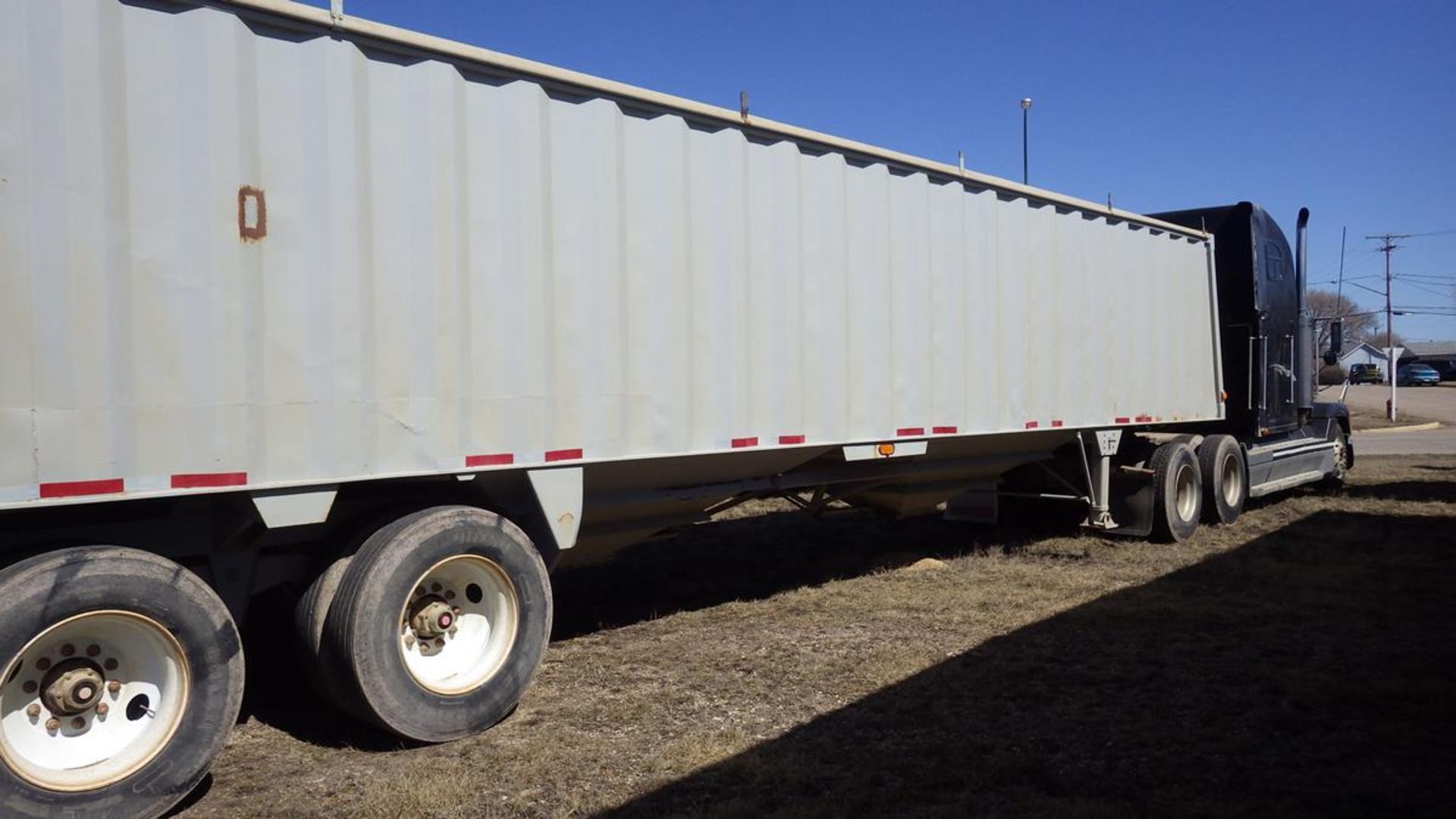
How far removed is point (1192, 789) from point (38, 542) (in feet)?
15.9

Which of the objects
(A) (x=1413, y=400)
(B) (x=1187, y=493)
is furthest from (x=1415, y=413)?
(B) (x=1187, y=493)

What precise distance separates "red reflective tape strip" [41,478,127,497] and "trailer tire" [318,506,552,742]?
110 cm

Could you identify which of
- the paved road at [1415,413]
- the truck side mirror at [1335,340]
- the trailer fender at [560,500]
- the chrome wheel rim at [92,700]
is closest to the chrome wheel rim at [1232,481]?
the truck side mirror at [1335,340]

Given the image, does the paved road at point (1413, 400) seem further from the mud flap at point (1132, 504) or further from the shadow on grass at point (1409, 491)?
the mud flap at point (1132, 504)

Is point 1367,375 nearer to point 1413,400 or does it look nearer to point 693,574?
point 1413,400

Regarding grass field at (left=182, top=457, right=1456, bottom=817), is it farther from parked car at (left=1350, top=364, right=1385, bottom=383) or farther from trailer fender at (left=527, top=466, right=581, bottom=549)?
parked car at (left=1350, top=364, right=1385, bottom=383)

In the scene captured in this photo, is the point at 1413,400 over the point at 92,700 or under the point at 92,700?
over

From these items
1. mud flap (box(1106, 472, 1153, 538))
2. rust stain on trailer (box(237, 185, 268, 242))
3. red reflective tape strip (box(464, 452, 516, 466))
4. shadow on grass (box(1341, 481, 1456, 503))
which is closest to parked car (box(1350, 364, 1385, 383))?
shadow on grass (box(1341, 481, 1456, 503))

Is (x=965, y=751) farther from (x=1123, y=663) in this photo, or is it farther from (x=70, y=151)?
(x=70, y=151)

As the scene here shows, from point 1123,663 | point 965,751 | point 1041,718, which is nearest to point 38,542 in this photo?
point 965,751

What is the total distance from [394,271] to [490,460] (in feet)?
3.41

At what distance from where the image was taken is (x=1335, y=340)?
15039mm

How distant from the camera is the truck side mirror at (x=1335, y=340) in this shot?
1491 cm

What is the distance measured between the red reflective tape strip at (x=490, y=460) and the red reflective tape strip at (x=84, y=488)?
5.10 feet
